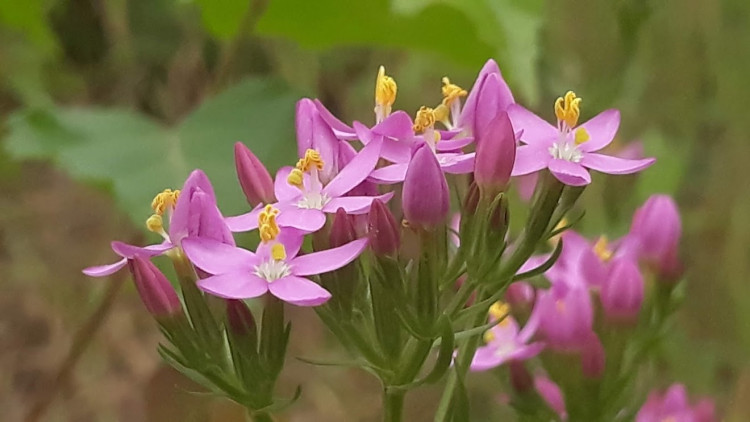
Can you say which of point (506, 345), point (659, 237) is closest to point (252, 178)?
point (506, 345)

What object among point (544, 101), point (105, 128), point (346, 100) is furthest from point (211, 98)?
point (544, 101)

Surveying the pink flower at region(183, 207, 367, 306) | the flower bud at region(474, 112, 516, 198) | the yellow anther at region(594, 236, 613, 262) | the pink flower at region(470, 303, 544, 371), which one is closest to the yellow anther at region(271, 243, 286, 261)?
the pink flower at region(183, 207, 367, 306)

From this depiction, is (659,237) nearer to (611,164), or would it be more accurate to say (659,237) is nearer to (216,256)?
(611,164)

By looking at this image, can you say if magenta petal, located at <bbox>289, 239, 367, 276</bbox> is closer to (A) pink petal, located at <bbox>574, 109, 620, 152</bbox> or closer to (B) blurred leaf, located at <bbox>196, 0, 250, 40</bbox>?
(A) pink petal, located at <bbox>574, 109, 620, 152</bbox>

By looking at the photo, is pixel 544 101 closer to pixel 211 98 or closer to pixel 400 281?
pixel 211 98

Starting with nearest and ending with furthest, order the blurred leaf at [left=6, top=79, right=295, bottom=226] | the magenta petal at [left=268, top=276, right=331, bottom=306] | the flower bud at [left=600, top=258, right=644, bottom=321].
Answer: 1. the magenta petal at [left=268, top=276, right=331, bottom=306]
2. the flower bud at [left=600, top=258, right=644, bottom=321]
3. the blurred leaf at [left=6, top=79, right=295, bottom=226]

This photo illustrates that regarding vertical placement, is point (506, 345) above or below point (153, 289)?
below

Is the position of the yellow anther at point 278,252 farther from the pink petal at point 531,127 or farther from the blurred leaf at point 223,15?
the blurred leaf at point 223,15
